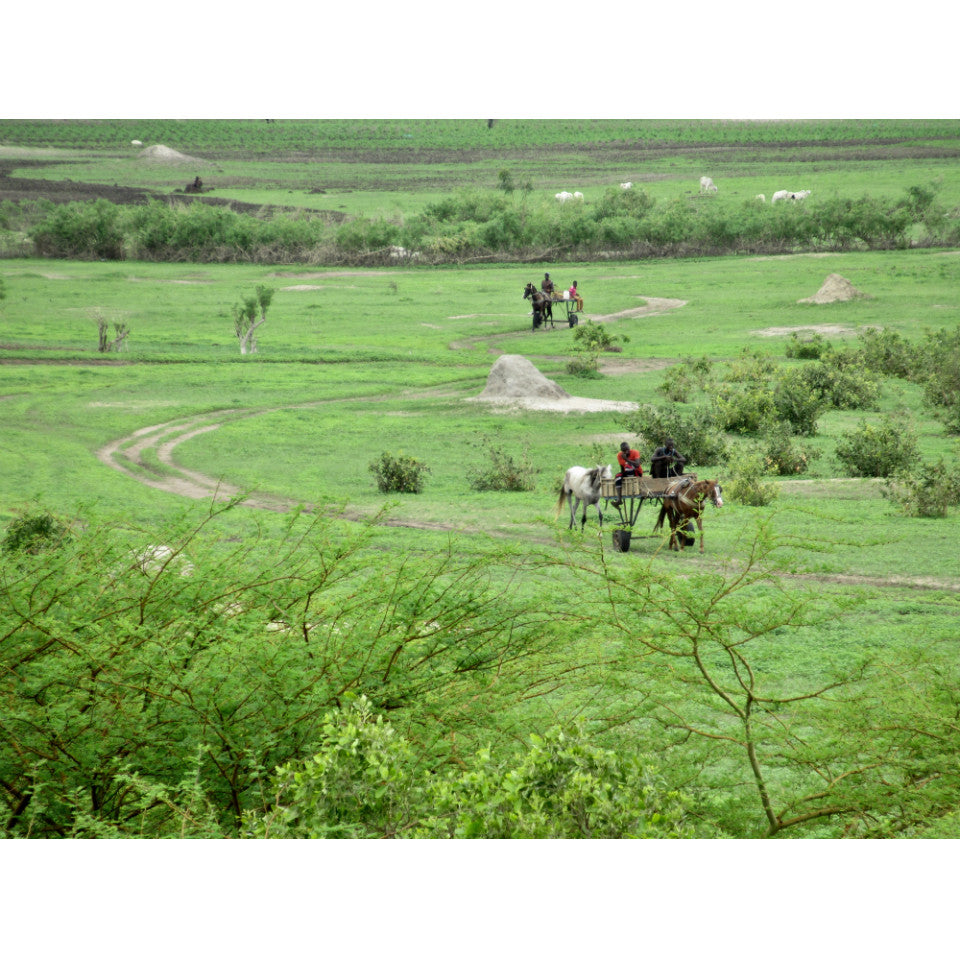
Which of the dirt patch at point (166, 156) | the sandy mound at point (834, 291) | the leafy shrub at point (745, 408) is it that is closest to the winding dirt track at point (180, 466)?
the leafy shrub at point (745, 408)

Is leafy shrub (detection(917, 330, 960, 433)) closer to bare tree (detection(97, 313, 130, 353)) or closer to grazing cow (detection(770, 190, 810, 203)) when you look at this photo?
grazing cow (detection(770, 190, 810, 203))

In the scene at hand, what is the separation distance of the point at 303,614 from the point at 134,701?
102 centimetres

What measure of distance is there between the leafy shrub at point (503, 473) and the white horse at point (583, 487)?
0.47 m

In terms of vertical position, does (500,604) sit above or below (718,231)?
below

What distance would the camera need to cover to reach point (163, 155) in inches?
394

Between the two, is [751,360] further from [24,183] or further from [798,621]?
[24,183]

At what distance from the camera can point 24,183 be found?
980 centimetres

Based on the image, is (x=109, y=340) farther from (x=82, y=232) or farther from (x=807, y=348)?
(x=807, y=348)

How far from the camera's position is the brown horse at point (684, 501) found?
874 cm

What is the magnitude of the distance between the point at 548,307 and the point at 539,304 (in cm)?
11

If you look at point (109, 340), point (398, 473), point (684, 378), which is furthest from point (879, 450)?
point (109, 340)

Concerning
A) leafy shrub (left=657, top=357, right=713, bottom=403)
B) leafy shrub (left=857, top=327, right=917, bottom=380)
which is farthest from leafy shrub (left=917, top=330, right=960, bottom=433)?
leafy shrub (left=657, top=357, right=713, bottom=403)

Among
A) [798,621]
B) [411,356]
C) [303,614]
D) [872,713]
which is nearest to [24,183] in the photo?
[411,356]

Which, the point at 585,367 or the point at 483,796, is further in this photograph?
the point at 585,367
